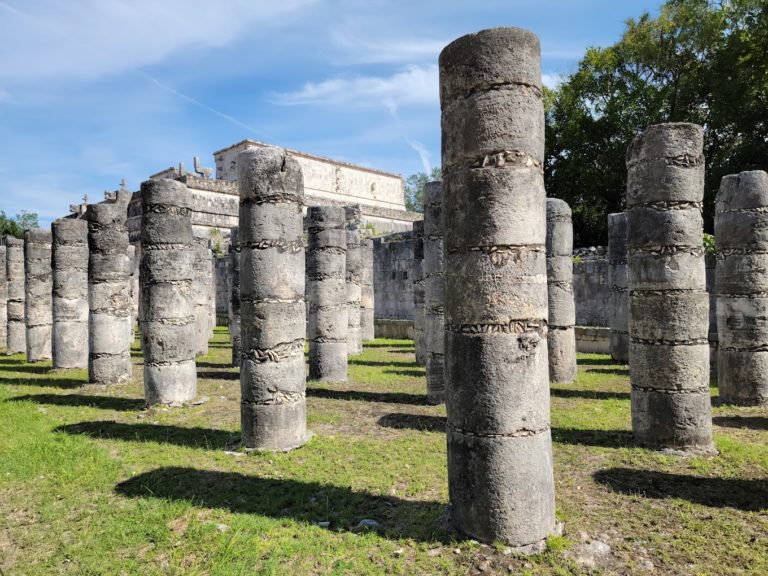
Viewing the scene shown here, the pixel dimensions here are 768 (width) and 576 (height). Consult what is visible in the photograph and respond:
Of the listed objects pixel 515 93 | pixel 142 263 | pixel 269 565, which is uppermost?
pixel 515 93

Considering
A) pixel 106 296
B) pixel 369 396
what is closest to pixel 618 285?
pixel 369 396

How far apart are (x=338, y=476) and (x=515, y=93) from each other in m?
4.68

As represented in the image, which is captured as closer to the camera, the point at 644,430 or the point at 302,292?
the point at 644,430

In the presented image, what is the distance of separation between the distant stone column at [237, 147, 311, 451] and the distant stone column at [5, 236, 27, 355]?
1440 cm

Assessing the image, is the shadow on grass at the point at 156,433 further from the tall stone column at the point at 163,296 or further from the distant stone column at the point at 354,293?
the distant stone column at the point at 354,293

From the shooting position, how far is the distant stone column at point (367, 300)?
19828mm

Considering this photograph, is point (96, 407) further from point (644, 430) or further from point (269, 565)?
point (644, 430)

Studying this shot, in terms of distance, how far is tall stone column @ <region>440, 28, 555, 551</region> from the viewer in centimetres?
477

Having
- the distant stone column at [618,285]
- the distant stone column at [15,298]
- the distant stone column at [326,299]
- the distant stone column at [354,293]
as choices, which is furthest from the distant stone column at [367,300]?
the distant stone column at [15,298]

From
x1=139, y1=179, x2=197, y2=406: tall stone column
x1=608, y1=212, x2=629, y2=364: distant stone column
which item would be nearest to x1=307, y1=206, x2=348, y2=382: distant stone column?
x1=139, y1=179, x2=197, y2=406: tall stone column

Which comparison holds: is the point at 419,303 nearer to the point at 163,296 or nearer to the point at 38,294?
the point at 163,296

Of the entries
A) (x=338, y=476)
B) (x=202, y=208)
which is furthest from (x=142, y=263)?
(x=202, y=208)

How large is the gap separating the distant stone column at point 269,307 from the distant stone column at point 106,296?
615 centimetres

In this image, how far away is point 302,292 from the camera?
8.17 m
